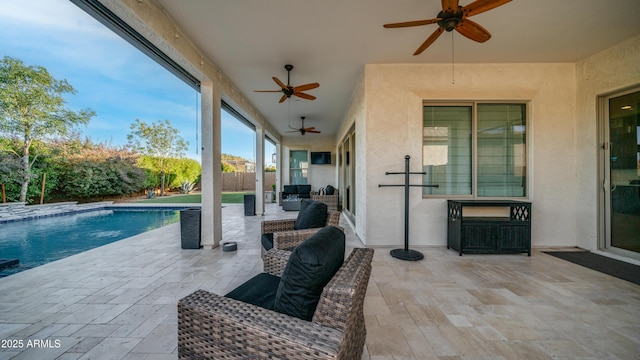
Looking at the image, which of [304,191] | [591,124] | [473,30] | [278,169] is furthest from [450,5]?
[278,169]

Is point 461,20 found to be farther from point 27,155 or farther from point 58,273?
point 27,155

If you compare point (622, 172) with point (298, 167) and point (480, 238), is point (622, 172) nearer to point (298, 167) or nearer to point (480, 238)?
point (480, 238)

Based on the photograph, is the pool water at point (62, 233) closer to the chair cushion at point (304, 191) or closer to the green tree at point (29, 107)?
the green tree at point (29, 107)

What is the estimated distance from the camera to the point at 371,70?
3.89 metres

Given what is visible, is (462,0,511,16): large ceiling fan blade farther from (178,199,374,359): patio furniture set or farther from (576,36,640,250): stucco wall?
(576,36,640,250): stucco wall

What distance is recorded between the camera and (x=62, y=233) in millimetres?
5227

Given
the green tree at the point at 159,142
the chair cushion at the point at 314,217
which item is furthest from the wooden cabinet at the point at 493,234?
the green tree at the point at 159,142

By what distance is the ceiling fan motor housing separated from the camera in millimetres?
2107

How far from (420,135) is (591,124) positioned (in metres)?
2.55

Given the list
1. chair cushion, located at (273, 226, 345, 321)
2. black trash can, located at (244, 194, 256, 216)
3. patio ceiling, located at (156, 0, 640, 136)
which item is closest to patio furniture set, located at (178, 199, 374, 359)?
chair cushion, located at (273, 226, 345, 321)

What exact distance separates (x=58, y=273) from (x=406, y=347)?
3.82 meters

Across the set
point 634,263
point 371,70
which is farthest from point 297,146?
point 634,263

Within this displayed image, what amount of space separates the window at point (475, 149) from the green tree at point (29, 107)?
8499mm

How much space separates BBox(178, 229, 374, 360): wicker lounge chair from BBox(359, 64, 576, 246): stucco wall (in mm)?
2896
